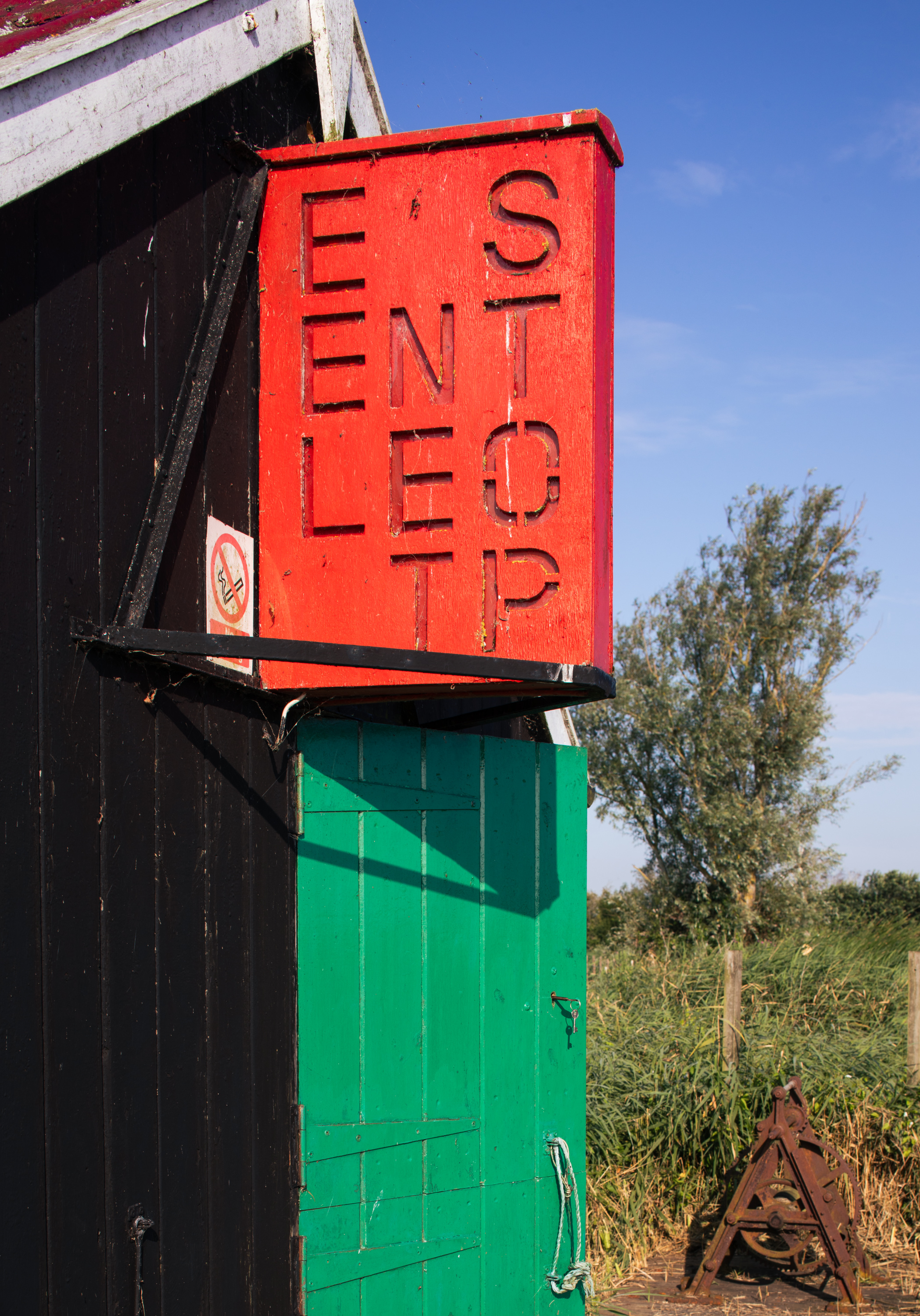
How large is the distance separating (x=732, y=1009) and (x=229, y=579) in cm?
525

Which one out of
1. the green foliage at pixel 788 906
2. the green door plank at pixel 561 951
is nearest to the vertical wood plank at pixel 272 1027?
the green door plank at pixel 561 951

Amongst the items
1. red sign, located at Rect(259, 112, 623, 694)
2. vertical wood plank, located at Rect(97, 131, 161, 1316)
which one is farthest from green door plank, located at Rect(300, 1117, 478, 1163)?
red sign, located at Rect(259, 112, 623, 694)

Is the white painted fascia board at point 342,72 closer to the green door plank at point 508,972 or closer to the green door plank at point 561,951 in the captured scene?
the green door plank at point 508,972

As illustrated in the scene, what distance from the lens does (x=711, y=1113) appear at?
6598mm

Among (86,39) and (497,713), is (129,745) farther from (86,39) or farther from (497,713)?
(497,713)

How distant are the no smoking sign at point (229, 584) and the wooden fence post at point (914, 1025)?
5.59 meters

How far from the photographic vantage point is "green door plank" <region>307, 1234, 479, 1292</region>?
3.37m

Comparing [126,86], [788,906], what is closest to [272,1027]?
[126,86]

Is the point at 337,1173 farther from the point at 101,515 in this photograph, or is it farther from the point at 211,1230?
the point at 101,515

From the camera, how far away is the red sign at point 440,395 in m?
3.03

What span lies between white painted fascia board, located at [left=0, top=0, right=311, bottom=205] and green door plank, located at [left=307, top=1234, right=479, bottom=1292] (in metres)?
3.02

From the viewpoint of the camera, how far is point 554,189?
306 cm

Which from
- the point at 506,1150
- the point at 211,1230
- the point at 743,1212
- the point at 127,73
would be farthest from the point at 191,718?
the point at 743,1212

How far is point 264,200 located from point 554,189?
34.6 inches
